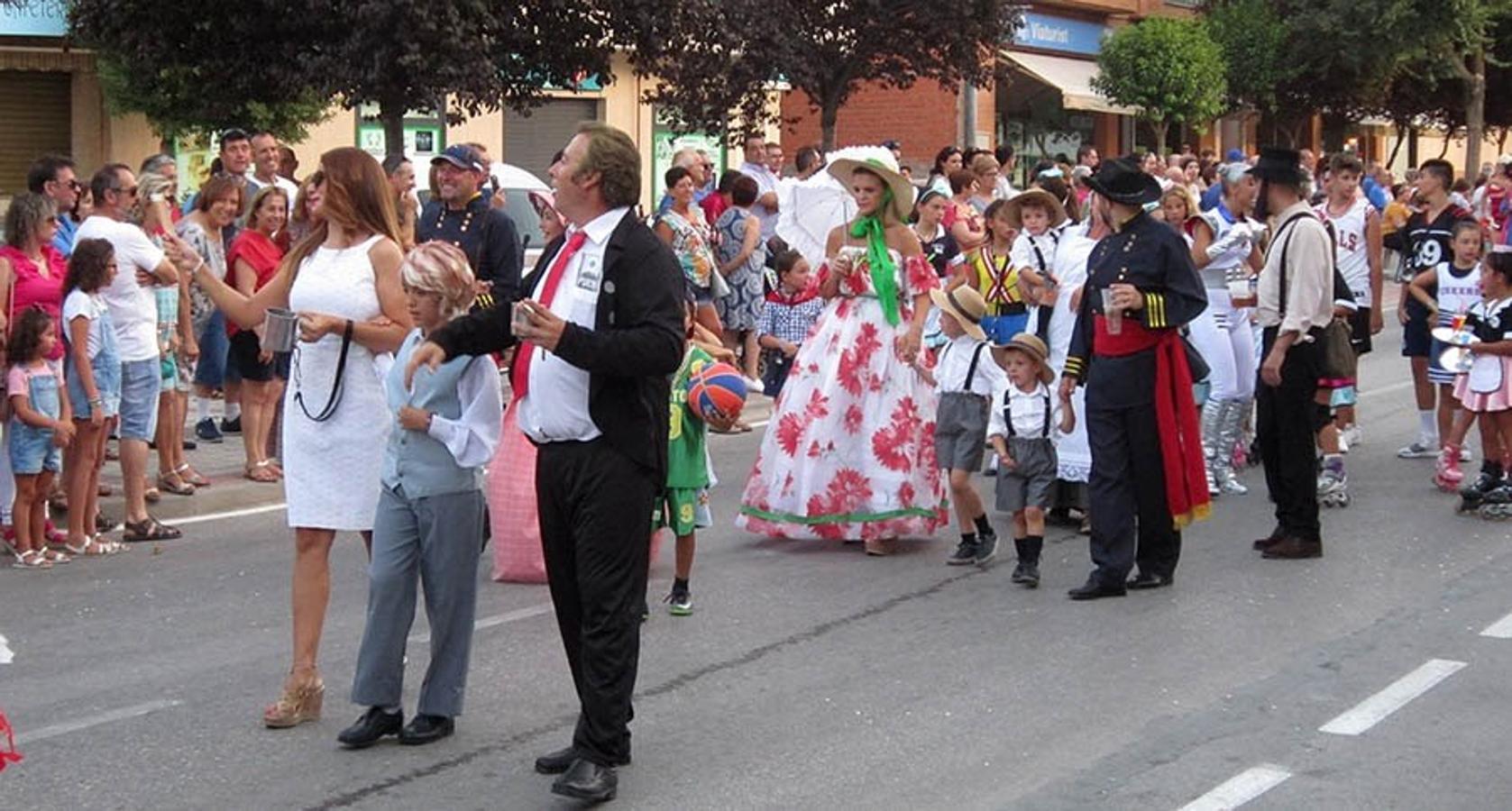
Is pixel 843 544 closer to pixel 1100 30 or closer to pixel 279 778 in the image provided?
pixel 279 778

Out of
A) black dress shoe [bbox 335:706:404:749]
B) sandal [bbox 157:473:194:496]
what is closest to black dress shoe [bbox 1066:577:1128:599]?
black dress shoe [bbox 335:706:404:749]

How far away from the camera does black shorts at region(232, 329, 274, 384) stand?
12508mm

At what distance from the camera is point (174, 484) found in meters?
11.9

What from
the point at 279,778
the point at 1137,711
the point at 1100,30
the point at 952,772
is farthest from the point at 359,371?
the point at 1100,30

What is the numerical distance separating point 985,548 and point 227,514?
4.52 m

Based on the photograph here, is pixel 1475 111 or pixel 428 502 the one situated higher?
pixel 1475 111

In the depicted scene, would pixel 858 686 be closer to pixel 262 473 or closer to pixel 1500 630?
pixel 1500 630

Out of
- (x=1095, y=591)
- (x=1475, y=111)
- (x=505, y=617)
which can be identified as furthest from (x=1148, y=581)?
(x=1475, y=111)

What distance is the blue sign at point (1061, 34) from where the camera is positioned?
3981cm

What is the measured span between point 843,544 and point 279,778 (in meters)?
4.75

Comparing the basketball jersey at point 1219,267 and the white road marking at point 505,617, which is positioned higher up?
the basketball jersey at point 1219,267

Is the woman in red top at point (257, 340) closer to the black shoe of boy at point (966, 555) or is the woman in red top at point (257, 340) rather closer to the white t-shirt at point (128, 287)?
the white t-shirt at point (128, 287)

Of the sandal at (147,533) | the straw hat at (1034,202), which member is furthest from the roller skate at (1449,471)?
the sandal at (147,533)

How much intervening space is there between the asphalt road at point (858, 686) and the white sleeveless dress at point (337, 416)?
2.59 feet
